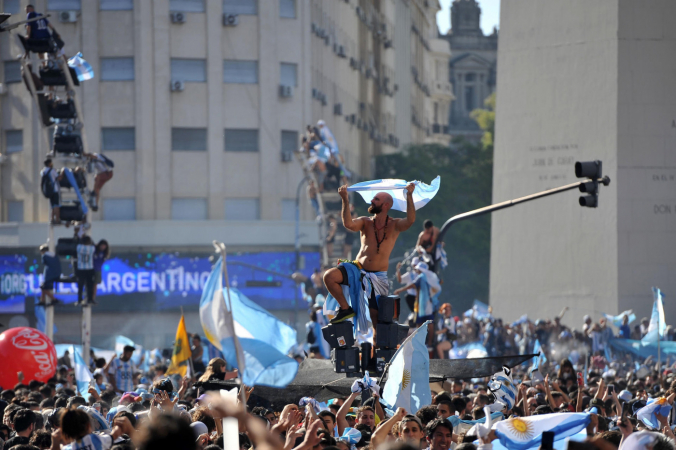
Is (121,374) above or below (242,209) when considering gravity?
below

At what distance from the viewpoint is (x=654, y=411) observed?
9.09 m

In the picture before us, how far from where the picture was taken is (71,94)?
72.6ft

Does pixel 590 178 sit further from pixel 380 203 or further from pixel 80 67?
pixel 80 67

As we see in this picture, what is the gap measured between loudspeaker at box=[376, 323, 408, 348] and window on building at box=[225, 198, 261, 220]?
3514 cm

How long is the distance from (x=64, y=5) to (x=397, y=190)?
35857 mm

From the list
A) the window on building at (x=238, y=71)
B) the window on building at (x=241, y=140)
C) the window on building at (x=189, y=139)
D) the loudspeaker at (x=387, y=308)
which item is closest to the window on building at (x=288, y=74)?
the window on building at (x=238, y=71)

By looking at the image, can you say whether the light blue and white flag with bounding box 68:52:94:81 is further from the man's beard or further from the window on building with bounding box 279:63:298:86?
the window on building with bounding box 279:63:298:86

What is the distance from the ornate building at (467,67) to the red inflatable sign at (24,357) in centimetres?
10542

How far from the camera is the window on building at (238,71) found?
46.5m

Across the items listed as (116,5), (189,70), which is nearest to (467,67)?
(189,70)

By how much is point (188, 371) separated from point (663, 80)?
21625 millimetres

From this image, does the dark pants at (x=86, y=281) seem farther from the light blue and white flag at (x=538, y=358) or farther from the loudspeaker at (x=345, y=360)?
the loudspeaker at (x=345, y=360)

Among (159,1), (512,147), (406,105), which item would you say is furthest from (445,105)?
(512,147)

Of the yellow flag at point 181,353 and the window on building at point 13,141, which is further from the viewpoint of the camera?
the window on building at point 13,141
